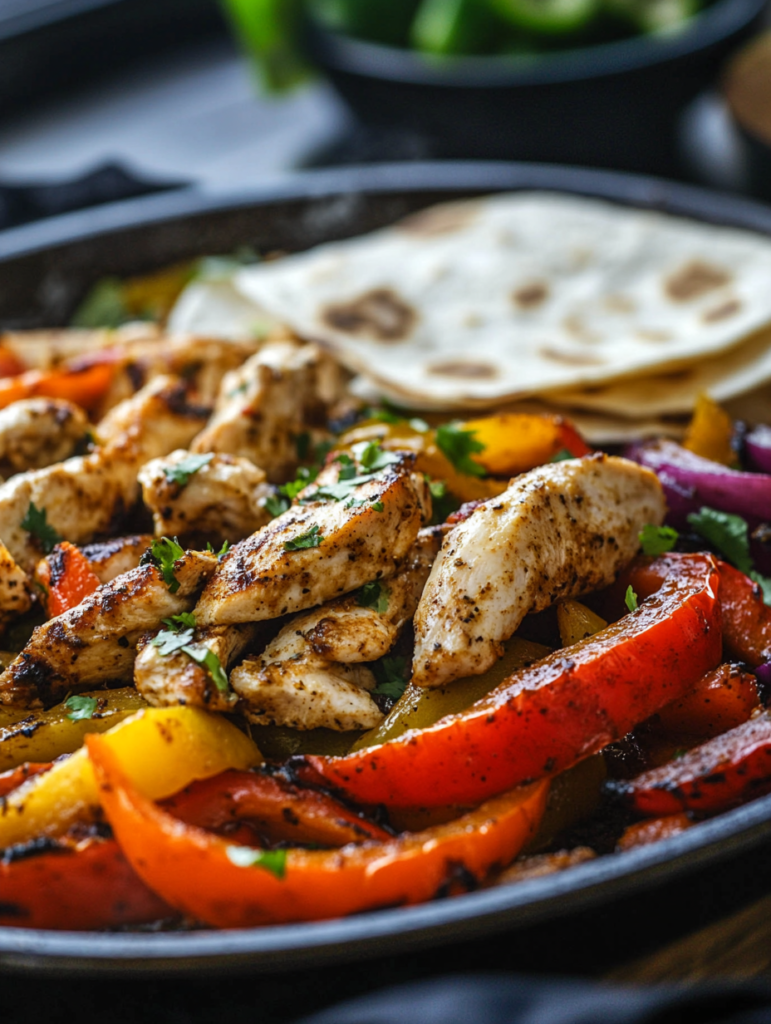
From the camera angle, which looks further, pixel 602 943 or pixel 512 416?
pixel 512 416

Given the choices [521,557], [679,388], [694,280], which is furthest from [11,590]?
[694,280]

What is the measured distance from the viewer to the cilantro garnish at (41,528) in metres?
2.69

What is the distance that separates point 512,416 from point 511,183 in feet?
6.47

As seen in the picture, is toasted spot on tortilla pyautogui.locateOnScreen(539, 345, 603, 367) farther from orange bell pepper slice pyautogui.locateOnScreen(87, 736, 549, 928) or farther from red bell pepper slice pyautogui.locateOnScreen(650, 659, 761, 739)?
orange bell pepper slice pyautogui.locateOnScreen(87, 736, 549, 928)

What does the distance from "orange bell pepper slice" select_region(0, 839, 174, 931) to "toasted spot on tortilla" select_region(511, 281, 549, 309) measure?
104 inches

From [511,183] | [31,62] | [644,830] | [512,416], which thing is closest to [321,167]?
[511,183]

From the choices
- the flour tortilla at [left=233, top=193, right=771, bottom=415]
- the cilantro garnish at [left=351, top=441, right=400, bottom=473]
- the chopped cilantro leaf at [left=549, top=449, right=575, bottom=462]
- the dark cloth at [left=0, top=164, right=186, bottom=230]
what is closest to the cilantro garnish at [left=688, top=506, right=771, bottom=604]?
the chopped cilantro leaf at [left=549, top=449, right=575, bottom=462]

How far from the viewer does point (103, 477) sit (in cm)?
287

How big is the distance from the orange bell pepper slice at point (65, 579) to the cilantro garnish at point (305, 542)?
1.71ft

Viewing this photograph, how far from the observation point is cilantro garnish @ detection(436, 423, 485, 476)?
9.42 feet

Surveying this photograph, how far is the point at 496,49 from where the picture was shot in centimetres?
552

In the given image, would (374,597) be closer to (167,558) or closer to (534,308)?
(167,558)

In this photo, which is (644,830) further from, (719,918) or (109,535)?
(109,535)

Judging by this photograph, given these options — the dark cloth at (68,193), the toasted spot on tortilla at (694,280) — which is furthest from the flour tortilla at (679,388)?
the dark cloth at (68,193)
